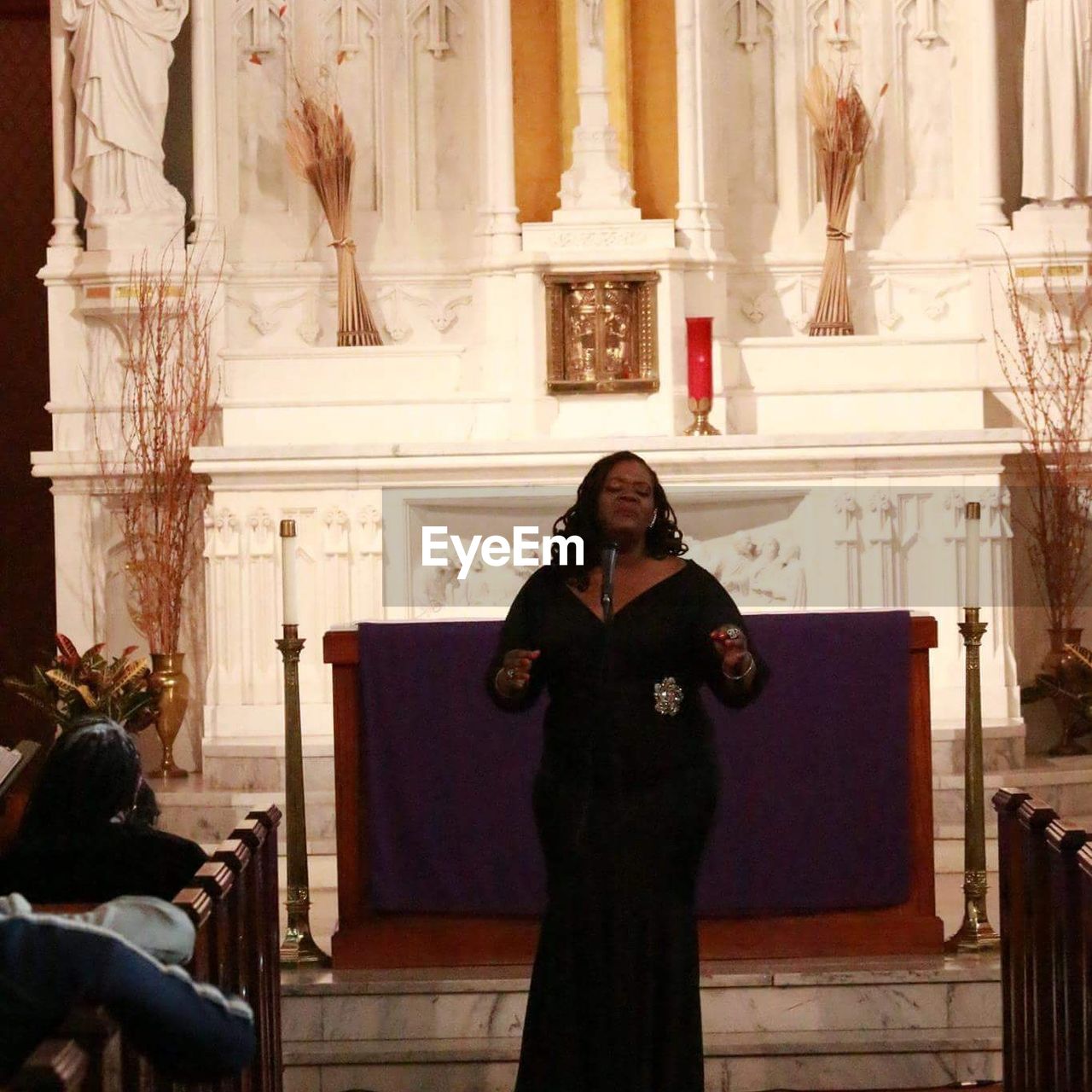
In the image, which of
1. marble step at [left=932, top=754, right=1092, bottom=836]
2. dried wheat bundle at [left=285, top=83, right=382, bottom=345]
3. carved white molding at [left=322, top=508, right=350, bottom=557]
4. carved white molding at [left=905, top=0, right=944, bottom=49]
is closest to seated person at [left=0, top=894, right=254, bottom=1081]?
marble step at [left=932, top=754, right=1092, bottom=836]

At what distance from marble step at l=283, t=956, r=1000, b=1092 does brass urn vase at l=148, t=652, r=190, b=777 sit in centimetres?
299

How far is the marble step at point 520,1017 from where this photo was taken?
5242mm

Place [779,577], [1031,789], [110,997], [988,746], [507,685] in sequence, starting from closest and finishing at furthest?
[110,997], [507,685], [1031,789], [988,746], [779,577]

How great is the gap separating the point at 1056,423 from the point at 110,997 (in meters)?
6.57

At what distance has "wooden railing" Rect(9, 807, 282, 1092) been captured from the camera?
267cm

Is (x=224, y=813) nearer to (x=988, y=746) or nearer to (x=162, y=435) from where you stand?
(x=162, y=435)

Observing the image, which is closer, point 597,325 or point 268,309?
point 597,325

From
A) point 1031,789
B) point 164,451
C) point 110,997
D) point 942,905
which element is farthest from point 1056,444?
point 110,997

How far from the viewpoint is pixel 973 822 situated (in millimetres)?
5703

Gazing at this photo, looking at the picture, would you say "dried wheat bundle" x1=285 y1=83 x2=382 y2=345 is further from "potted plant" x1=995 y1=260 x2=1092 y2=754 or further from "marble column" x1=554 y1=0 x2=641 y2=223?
"potted plant" x1=995 y1=260 x2=1092 y2=754

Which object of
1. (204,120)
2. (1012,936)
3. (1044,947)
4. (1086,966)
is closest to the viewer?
(1086,966)

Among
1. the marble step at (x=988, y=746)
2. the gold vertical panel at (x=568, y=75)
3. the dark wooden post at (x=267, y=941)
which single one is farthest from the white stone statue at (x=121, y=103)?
the dark wooden post at (x=267, y=941)

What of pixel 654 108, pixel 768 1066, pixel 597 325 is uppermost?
pixel 654 108

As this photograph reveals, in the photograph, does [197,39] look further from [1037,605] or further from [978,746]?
[978,746]
